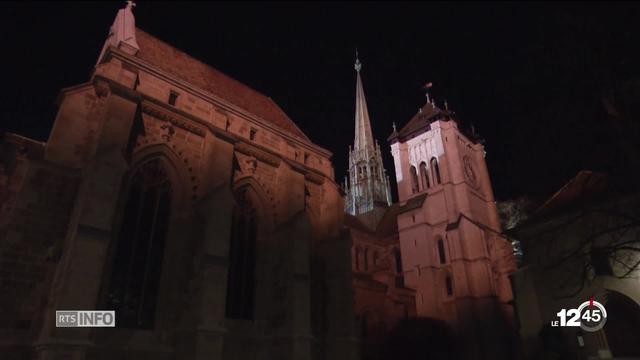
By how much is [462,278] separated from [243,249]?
17.1 m

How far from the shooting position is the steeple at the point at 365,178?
147 feet

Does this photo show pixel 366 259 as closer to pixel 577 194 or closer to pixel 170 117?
pixel 577 194

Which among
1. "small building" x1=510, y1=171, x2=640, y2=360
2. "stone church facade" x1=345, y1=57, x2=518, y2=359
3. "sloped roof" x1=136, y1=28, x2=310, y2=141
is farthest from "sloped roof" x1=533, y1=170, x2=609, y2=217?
"sloped roof" x1=136, y1=28, x2=310, y2=141

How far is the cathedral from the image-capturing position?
8828mm

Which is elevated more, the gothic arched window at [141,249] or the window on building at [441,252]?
the window on building at [441,252]

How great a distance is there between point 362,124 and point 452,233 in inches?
1145

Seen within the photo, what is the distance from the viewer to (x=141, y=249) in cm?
1099

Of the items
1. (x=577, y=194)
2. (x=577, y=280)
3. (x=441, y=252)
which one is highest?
(x=441, y=252)

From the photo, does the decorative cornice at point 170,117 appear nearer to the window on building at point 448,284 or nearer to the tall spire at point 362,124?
the window on building at point 448,284

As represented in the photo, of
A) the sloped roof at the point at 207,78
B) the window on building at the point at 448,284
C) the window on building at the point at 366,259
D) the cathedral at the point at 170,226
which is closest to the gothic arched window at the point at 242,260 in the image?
the cathedral at the point at 170,226

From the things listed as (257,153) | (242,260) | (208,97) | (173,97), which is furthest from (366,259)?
(173,97)

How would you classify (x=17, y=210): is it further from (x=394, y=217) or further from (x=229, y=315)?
(x=394, y=217)

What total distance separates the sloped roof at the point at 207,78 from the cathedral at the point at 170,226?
10cm

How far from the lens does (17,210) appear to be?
9.01 meters
